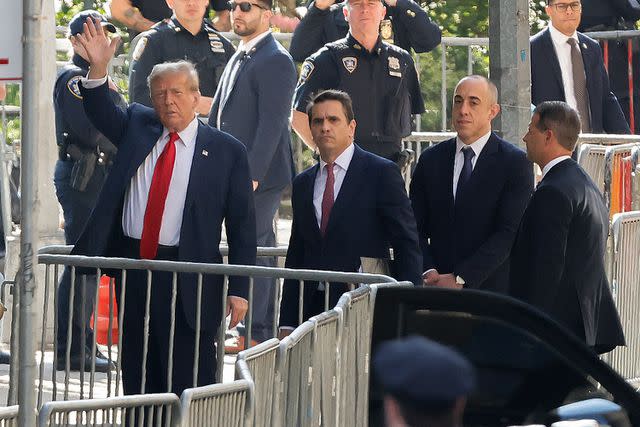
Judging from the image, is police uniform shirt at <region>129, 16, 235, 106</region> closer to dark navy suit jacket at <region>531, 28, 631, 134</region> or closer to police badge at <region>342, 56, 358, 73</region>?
police badge at <region>342, 56, 358, 73</region>

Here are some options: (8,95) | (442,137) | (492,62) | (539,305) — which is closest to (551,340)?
(539,305)

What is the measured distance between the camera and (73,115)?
33.3 ft

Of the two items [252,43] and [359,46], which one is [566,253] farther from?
[252,43]

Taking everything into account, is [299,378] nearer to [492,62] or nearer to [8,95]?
[492,62]

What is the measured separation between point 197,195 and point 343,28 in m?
3.93

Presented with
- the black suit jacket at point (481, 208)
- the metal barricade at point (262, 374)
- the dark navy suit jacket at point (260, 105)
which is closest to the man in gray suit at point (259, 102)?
the dark navy suit jacket at point (260, 105)

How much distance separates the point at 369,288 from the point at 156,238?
165cm

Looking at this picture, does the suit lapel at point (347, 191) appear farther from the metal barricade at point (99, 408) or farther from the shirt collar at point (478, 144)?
the metal barricade at point (99, 408)

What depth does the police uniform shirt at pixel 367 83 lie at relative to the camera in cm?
1053

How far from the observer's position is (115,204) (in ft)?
26.5

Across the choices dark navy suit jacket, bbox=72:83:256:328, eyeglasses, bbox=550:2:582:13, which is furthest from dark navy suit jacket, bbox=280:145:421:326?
eyeglasses, bbox=550:2:582:13

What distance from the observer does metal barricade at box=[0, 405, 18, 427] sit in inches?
197

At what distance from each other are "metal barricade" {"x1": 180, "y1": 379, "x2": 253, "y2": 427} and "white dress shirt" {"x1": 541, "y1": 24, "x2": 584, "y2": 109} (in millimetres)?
7925

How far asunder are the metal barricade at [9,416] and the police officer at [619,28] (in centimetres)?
1043
